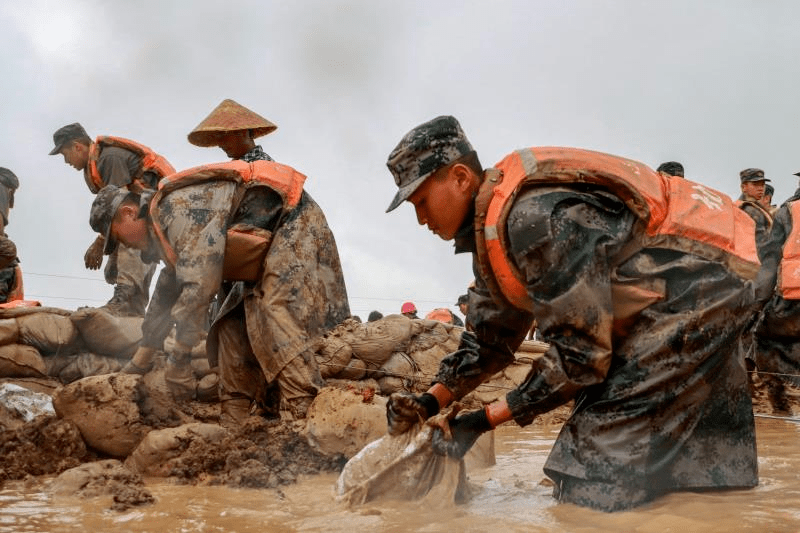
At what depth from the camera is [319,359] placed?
18.5 ft

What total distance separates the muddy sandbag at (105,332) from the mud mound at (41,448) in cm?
125

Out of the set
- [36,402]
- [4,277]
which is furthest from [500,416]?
[4,277]

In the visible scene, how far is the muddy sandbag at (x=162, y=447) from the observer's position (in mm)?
3586

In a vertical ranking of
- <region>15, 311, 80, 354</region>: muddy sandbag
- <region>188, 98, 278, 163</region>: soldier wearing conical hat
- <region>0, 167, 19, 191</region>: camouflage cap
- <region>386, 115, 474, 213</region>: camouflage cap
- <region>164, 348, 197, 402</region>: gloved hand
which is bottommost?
<region>164, 348, 197, 402</region>: gloved hand

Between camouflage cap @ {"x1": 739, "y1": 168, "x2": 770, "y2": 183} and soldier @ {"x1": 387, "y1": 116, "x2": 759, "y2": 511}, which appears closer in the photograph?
soldier @ {"x1": 387, "y1": 116, "x2": 759, "y2": 511}

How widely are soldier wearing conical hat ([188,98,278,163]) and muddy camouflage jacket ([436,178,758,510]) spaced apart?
2.73m

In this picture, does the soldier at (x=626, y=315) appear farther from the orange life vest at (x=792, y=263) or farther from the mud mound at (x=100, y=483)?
the orange life vest at (x=792, y=263)

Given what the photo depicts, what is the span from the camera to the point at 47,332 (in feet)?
16.3

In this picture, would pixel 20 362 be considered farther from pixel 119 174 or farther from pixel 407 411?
pixel 407 411

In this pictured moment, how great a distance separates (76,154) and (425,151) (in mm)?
4798

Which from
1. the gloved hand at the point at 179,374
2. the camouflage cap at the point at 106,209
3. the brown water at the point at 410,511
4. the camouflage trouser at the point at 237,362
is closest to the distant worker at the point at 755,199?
the brown water at the point at 410,511

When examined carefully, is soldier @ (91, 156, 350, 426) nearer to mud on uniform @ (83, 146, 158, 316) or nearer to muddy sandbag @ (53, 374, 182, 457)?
muddy sandbag @ (53, 374, 182, 457)

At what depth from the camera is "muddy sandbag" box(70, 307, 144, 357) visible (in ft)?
16.4

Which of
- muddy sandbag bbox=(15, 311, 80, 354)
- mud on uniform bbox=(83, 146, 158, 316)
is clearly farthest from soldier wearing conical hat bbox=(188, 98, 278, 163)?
muddy sandbag bbox=(15, 311, 80, 354)
